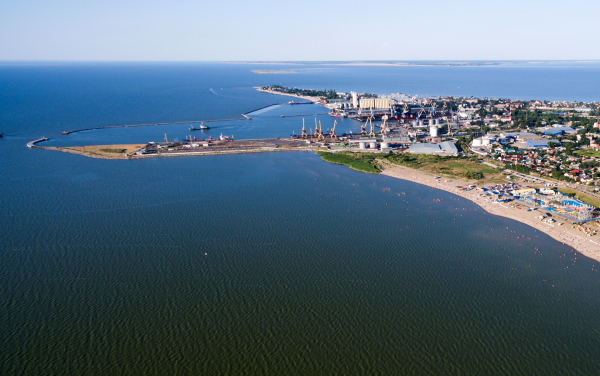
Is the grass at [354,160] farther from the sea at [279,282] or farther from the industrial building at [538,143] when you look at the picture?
the industrial building at [538,143]

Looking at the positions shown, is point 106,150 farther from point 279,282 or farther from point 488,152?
point 488,152

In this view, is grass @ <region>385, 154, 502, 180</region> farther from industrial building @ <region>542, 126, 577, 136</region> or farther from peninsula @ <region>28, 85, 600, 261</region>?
industrial building @ <region>542, 126, 577, 136</region>

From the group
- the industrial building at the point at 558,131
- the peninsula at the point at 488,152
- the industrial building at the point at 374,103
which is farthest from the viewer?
the industrial building at the point at 374,103

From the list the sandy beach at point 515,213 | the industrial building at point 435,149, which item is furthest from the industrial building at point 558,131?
the sandy beach at point 515,213

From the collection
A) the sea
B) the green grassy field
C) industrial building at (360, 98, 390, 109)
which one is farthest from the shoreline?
industrial building at (360, 98, 390, 109)

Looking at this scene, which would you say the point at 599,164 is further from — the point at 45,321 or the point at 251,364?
the point at 45,321

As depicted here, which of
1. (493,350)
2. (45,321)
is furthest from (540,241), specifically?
(45,321)
